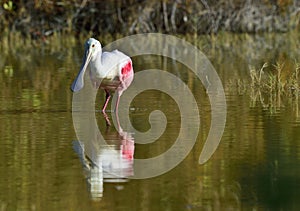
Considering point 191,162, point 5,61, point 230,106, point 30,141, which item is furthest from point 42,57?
point 191,162

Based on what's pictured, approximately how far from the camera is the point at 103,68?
10.3 metres

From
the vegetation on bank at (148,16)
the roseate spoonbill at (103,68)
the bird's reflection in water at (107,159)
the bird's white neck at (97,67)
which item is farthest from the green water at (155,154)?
the vegetation on bank at (148,16)

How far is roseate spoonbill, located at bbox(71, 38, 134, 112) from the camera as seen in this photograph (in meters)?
10.3

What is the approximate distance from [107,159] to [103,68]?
2.65 metres

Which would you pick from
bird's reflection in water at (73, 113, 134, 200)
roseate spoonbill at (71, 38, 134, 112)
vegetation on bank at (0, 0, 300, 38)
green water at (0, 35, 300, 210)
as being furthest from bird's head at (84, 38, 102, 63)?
vegetation on bank at (0, 0, 300, 38)

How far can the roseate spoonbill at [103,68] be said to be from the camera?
1034cm

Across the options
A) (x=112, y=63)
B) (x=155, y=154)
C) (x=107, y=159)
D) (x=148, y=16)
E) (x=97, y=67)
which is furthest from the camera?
(x=148, y=16)

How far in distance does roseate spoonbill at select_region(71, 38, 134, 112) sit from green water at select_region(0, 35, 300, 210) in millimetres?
326

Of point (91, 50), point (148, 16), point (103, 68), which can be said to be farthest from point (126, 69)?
point (148, 16)

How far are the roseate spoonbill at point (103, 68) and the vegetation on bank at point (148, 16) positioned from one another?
13.6 meters

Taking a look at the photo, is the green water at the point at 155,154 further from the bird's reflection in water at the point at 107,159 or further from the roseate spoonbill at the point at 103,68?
the roseate spoonbill at the point at 103,68

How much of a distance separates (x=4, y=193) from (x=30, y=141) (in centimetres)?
212

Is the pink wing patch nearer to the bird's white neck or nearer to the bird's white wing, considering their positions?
the bird's white wing

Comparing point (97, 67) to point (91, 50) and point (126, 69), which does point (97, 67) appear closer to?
point (91, 50)
